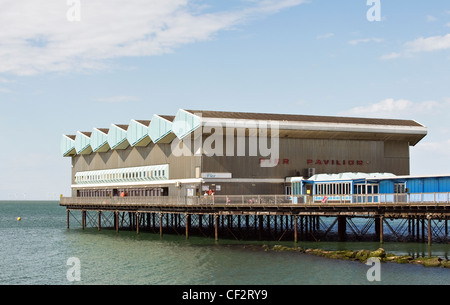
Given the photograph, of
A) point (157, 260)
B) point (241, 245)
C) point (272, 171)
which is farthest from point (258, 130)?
point (157, 260)

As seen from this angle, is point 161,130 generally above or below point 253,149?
above

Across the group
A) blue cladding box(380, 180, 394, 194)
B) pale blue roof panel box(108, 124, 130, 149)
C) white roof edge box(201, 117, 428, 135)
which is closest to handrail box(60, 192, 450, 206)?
blue cladding box(380, 180, 394, 194)

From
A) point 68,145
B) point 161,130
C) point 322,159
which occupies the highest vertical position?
A: point 161,130

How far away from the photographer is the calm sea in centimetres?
4478

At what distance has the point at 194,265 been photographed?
51281 mm


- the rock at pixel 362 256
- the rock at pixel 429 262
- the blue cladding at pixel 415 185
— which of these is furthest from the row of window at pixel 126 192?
the rock at pixel 429 262

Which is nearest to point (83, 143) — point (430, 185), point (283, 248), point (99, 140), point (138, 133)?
point (99, 140)

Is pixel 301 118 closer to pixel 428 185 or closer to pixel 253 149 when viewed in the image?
pixel 253 149

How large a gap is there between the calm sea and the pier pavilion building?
845 cm

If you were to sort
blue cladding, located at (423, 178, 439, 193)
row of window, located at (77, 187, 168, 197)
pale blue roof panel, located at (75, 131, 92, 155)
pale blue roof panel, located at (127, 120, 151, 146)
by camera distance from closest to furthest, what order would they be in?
1. blue cladding, located at (423, 178, 439, 193)
2. row of window, located at (77, 187, 168, 197)
3. pale blue roof panel, located at (127, 120, 151, 146)
4. pale blue roof panel, located at (75, 131, 92, 155)

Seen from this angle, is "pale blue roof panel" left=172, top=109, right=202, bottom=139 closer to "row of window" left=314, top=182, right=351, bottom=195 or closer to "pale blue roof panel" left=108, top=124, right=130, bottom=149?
"row of window" left=314, top=182, right=351, bottom=195

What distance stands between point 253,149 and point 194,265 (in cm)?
2561

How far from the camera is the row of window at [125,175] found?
82.4m
